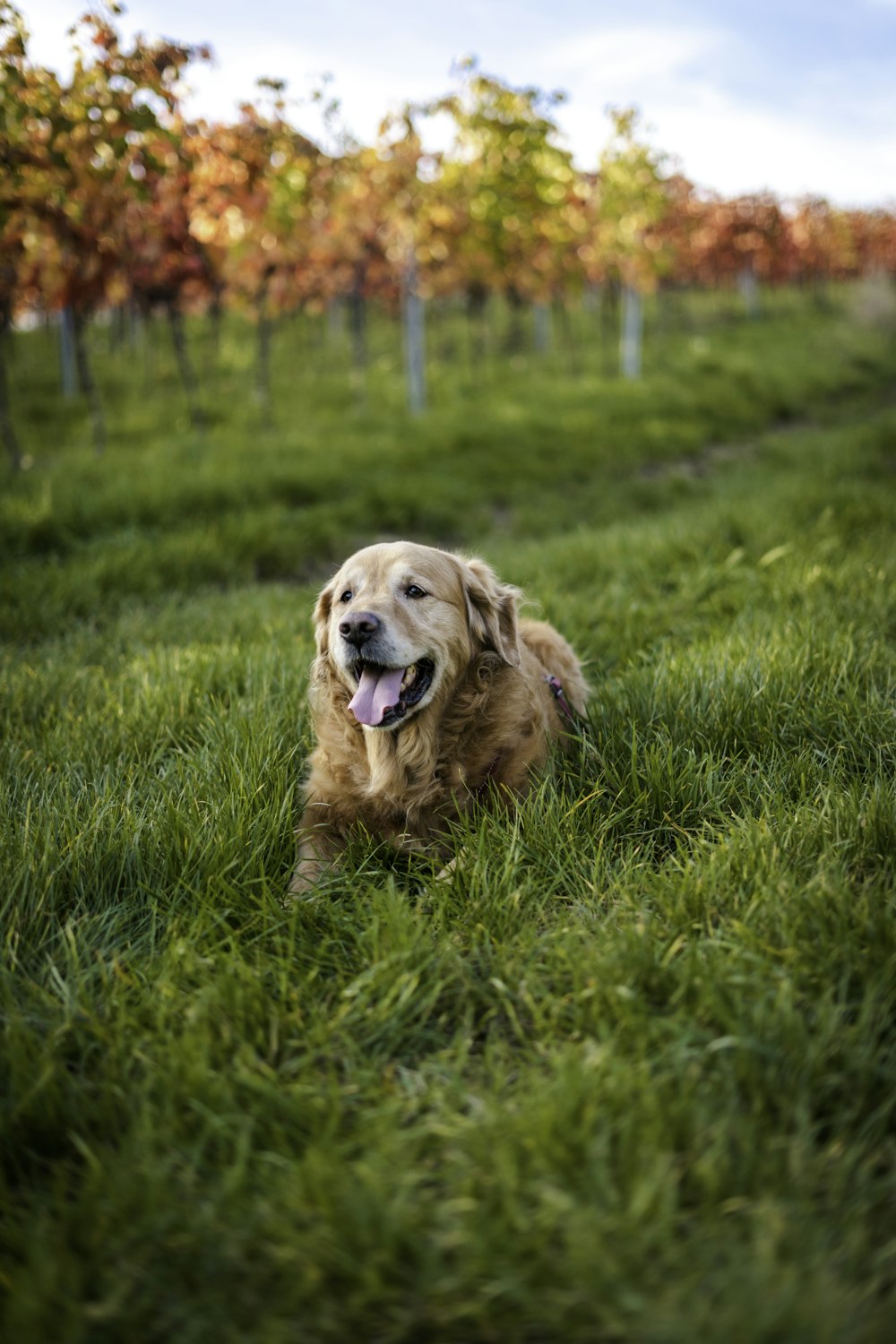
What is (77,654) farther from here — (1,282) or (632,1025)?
(1,282)

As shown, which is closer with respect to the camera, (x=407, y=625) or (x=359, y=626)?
(x=359, y=626)

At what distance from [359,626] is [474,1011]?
3.65 feet

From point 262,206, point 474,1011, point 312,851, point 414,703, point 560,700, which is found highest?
point 262,206

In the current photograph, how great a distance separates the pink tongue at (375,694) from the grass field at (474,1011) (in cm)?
33

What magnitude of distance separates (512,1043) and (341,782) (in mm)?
1027

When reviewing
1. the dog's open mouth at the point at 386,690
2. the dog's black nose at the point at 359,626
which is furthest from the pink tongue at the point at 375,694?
the dog's black nose at the point at 359,626

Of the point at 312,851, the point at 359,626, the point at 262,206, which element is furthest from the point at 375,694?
the point at 262,206

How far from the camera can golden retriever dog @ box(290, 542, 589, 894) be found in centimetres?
242

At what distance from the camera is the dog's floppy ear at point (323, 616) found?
276 centimetres

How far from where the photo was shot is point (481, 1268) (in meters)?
1.13

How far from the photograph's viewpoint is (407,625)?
2498 mm

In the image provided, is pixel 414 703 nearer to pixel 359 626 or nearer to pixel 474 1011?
pixel 359 626

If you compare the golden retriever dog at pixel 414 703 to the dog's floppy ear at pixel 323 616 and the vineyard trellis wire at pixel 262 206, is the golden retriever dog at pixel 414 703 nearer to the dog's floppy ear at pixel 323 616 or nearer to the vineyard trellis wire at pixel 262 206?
the dog's floppy ear at pixel 323 616

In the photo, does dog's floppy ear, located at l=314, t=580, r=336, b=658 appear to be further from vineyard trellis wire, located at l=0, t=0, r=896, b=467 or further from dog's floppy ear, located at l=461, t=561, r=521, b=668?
vineyard trellis wire, located at l=0, t=0, r=896, b=467
